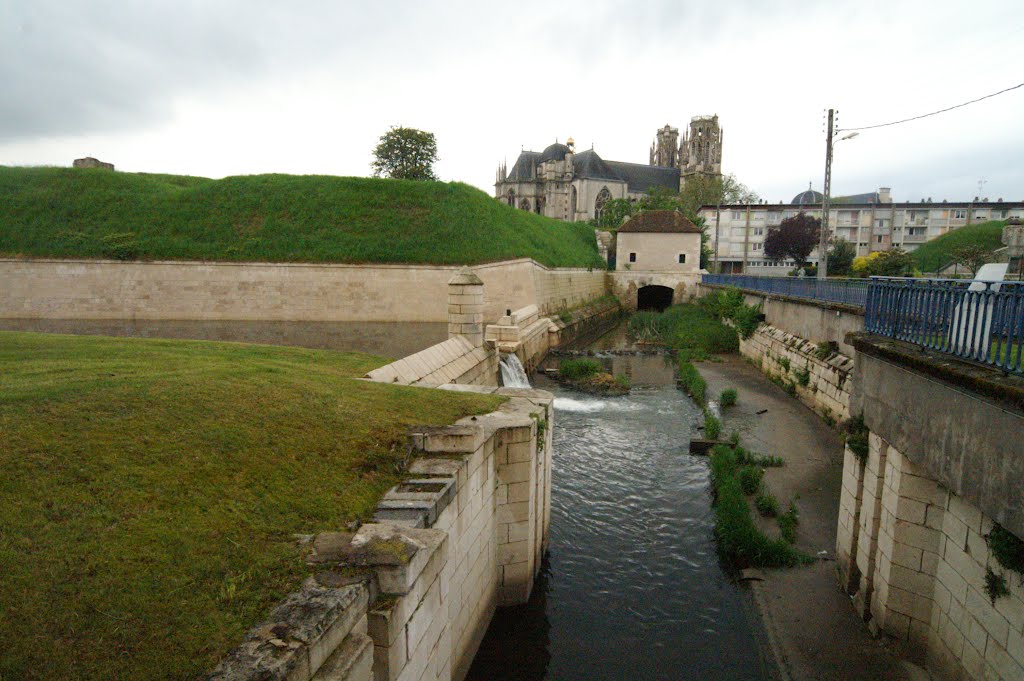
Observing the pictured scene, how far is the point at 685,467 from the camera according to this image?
12.8 meters

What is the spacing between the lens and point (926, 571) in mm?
6090

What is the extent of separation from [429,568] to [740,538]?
19.8 feet

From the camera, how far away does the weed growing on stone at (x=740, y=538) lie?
8.25 m

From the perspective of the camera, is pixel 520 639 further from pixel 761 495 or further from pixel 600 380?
pixel 600 380

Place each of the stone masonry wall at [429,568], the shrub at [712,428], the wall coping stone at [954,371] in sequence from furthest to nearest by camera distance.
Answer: the shrub at [712,428] → the wall coping stone at [954,371] → the stone masonry wall at [429,568]

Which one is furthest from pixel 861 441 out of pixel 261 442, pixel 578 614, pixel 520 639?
pixel 261 442

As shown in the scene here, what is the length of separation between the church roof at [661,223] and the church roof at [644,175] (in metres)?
35.9

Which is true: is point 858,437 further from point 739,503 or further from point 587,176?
point 587,176

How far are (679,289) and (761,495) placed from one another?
127 feet

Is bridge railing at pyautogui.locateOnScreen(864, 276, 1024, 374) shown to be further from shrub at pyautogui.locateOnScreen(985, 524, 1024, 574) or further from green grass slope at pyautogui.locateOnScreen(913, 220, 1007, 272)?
green grass slope at pyautogui.locateOnScreen(913, 220, 1007, 272)

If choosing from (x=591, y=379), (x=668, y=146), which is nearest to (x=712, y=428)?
(x=591, y=379)

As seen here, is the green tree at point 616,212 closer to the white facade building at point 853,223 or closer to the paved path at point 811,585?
the white facade building at point 853,223

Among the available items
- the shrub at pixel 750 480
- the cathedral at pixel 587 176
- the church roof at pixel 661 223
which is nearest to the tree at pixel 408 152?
the church roof at pixel 661 223

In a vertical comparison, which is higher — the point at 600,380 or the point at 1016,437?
the point at 1016,437
